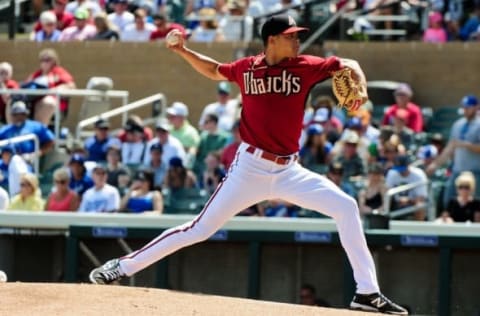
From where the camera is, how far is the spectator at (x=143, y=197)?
42.0 feet

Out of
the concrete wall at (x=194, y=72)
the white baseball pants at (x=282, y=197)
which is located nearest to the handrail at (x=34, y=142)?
the concrete wall at (x=194, y=72)

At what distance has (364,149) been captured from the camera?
13734 millimetres

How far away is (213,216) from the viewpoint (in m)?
7.86

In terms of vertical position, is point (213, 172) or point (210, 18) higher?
point (210, 18)

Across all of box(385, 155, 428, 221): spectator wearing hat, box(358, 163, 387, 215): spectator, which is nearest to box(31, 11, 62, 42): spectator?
box(385, 155, 428, 221): spectator wearing hat

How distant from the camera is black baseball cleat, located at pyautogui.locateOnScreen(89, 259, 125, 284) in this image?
26.9ft

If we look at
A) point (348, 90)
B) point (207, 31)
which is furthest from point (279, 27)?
point (207, 31)

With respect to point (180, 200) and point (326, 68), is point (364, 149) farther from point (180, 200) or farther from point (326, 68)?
point (326, 68)

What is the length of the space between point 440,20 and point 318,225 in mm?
6449

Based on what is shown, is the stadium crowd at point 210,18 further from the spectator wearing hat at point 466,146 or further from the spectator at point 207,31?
the spectator wearing hat at point 466,146

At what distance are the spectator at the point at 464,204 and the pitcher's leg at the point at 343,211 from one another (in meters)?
4.30

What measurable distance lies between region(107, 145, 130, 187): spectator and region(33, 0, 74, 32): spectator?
15.1ft

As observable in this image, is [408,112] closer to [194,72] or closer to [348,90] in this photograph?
[194,72]

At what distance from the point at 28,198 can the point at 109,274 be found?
491 centimetres
